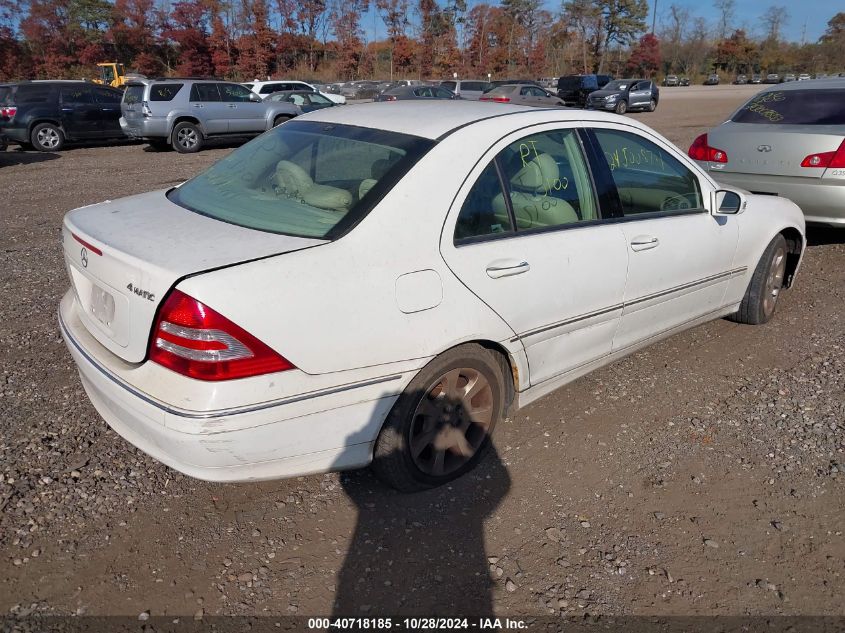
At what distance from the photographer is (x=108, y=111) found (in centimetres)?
1650

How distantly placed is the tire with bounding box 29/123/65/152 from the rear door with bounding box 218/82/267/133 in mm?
3898

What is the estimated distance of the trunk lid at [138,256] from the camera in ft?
7.82

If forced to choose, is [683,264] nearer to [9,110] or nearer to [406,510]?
[406,510]

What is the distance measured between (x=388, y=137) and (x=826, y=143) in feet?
16.1

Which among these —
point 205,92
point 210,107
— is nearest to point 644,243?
point 210,107

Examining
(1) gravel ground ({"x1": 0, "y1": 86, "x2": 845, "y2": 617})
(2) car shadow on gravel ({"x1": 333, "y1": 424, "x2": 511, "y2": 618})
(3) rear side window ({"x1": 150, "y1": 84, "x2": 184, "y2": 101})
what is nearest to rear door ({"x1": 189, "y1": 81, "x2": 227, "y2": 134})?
(3) rear side window ({"x1": 150, "y1": 84, "x2": 184, "y2": 101})

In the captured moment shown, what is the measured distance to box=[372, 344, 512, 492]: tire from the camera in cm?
275

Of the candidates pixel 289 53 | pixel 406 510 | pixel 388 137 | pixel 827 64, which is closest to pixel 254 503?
pixel 406 510

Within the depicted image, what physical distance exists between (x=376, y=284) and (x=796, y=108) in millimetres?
6176

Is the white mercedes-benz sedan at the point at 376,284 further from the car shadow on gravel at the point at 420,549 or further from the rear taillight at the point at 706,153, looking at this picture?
the rear taillight at the point at 706,153

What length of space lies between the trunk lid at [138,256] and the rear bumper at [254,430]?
0.61 feet

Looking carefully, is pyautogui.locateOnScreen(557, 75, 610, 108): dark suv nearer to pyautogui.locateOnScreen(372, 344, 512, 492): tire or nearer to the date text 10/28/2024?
pyautogui.locateOnScreen(372, 344, 512, 492): tire

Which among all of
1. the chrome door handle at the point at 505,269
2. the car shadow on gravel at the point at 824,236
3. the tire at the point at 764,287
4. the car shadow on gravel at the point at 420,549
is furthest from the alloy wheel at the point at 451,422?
the car shadow on gravel at the point at 824,236

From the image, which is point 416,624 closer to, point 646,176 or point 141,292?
point 141,292
